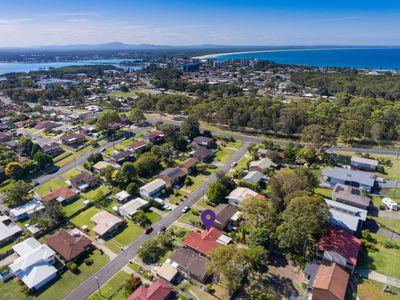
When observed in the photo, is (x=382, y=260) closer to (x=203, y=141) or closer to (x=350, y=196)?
(x=350, y=196)

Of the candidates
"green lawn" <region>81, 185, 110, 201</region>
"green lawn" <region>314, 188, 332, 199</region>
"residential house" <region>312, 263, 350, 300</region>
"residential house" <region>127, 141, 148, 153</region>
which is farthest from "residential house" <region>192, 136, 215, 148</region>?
"residential house" <region>312, 263, 350, 300</region>

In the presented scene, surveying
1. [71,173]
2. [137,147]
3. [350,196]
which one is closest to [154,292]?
[350,196]

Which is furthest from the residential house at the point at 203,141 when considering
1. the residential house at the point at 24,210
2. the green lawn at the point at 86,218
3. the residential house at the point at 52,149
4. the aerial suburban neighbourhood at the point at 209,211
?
the residential house at the point at 24,210

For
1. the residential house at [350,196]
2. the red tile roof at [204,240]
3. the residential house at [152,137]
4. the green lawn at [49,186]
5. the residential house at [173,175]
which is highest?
the residential house at [152,137]

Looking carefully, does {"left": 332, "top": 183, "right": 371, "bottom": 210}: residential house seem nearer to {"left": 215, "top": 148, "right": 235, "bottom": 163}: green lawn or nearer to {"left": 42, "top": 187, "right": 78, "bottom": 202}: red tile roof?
{"left": 215, "top": 148, "right": 235, "bottom": 163}: green lawn

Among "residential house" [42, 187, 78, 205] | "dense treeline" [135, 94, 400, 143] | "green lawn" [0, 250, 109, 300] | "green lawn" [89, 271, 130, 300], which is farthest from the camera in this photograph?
"dense treeline" [135, 94, 400, 143]

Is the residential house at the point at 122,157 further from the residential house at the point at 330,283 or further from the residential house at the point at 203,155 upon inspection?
the residential house at the point at 330,283

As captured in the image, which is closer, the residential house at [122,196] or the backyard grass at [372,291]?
the backyard grass at [372,291]
